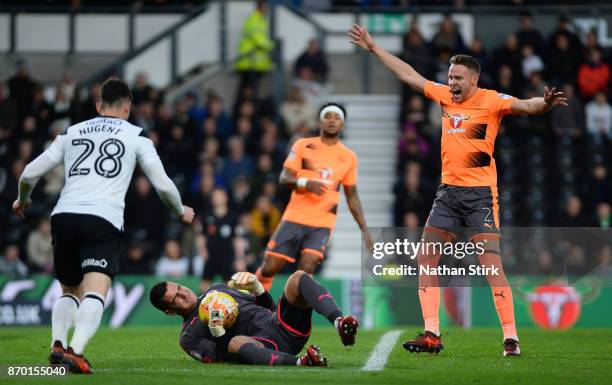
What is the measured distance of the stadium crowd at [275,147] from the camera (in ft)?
68.4

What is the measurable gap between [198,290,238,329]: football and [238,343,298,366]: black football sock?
270mm

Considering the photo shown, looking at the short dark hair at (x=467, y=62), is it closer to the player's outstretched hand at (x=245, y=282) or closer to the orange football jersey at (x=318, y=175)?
the player's outstretched hand at (x=245, y=282)

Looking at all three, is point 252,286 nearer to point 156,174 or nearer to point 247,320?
point 247,320

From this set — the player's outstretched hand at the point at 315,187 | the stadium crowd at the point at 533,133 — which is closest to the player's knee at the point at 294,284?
the player's outstretched hand at the point at 315,187

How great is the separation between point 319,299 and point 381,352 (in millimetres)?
2044

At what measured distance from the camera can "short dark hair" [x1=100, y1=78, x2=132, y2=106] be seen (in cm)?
983

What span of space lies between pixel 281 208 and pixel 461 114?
32.2ft

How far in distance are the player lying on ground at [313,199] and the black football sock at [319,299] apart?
4.00 meters

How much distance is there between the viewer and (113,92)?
32.3 feet

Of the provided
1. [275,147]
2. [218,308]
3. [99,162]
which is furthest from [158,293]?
[275,147]

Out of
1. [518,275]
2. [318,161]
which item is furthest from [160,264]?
[318,161]

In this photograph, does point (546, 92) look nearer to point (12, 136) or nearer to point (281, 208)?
point (281, 208)

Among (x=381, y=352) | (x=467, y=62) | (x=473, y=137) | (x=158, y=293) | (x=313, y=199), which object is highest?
(x=467, y=62)

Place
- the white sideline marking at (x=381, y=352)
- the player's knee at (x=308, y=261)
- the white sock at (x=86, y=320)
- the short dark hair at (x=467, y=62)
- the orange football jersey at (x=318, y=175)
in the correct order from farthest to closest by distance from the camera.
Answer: the orange football jersey at (x=318, y=175) → the player's knee at (x=308, y=261) → the short dark hair at (x=467, y=62) → the white sideline marking at (x=381, y=352) → the white sock at (x=86, y=320)
